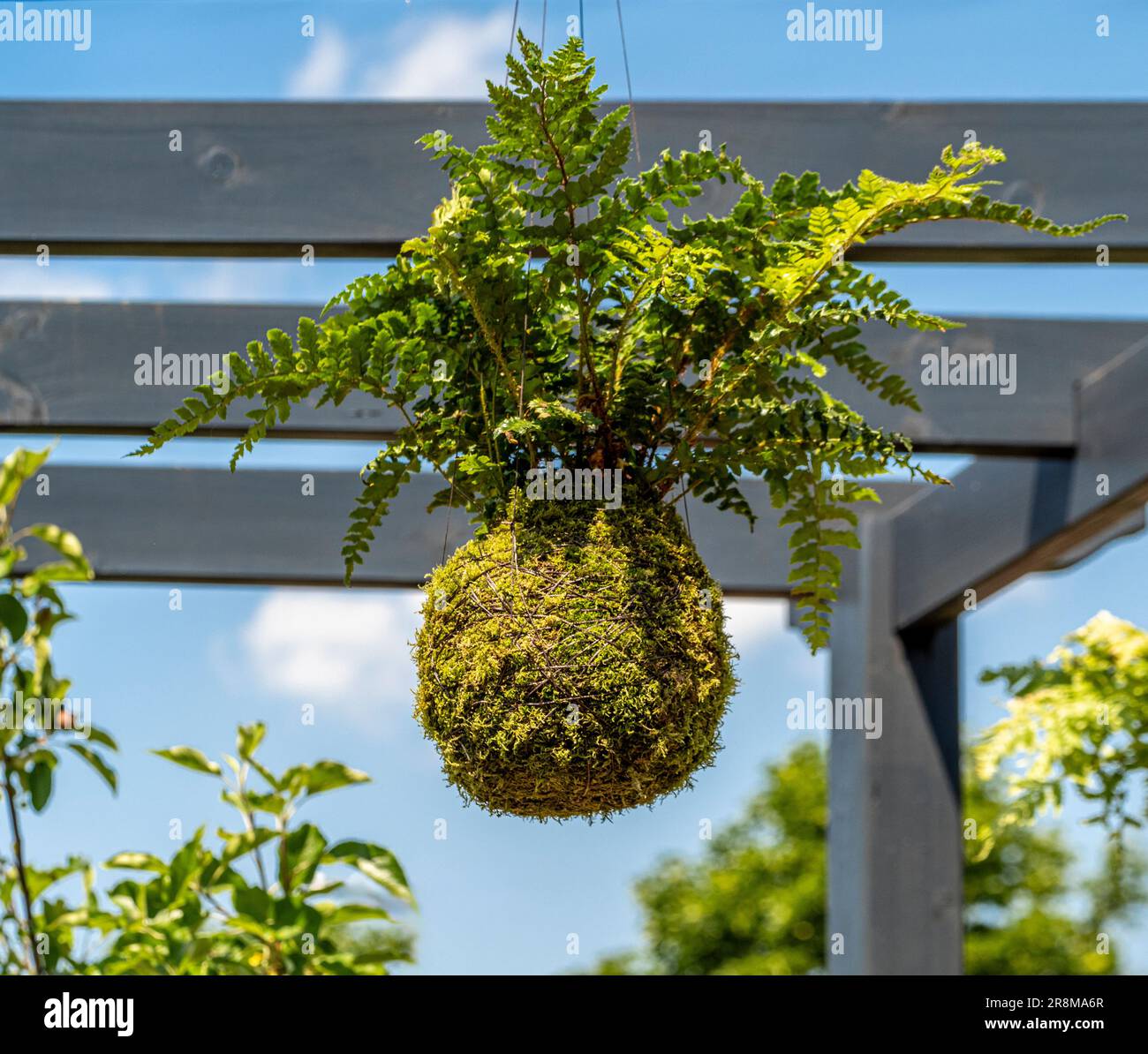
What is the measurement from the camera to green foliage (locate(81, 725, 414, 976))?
2.56m

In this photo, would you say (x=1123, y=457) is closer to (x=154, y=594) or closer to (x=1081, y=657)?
(x=1081, y=657)

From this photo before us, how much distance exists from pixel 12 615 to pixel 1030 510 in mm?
2170

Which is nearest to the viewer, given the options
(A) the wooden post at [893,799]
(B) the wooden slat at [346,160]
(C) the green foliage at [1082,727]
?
(B) the wooden slat at [346,160]

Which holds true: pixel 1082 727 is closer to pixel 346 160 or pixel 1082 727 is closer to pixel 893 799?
pixel 893 799

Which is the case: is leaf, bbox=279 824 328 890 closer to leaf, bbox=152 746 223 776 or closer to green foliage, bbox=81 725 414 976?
green foliage, bbox=81 725 414 976

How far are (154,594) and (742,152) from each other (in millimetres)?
2496

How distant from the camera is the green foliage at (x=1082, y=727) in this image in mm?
3158

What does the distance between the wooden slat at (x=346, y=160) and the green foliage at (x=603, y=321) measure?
1033 mm

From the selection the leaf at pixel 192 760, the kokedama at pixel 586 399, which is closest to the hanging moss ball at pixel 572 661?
the kokedama at pixel 586 399

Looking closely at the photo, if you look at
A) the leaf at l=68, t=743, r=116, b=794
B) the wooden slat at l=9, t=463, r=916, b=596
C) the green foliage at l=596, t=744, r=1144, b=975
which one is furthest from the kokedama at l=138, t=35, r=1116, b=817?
the green foliage at l=596, t=744, r=1144, b=975

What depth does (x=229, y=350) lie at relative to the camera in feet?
9.39

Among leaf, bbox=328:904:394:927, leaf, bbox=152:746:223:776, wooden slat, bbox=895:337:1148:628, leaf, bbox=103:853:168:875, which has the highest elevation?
wooden slat, bbox=895:337:1148:628

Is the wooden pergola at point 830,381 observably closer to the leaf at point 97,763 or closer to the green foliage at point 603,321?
the leaf at point 97,763
